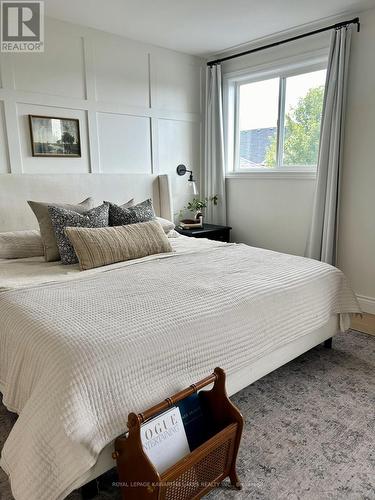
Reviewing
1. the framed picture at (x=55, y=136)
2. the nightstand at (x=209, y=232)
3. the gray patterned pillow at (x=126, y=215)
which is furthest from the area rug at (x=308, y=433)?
the framed picture at (x=55, y=136)

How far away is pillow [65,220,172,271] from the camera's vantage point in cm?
229

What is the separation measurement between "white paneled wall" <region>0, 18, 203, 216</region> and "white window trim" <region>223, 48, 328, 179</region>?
353mm

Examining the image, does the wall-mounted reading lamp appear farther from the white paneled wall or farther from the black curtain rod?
the black curtain rod

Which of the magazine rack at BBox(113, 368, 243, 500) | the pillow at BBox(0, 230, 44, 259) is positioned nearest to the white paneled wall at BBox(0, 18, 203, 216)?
the pillow at BBox(0, 230, 44, 259)

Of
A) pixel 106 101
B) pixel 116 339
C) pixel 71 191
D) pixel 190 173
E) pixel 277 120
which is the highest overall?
pixel 106 101

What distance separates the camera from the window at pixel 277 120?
3518 mm

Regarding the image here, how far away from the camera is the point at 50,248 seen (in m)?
2.48

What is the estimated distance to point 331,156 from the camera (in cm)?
320

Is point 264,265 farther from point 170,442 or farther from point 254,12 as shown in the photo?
point 254,12

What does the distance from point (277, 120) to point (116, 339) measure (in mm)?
3208

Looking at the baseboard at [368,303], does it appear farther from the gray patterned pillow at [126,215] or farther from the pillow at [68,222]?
the pillow at [68,222]

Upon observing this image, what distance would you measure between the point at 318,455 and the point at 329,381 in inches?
25.7

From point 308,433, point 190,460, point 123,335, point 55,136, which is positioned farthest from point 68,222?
point 308,433

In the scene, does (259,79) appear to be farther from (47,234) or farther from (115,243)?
(47,234)
